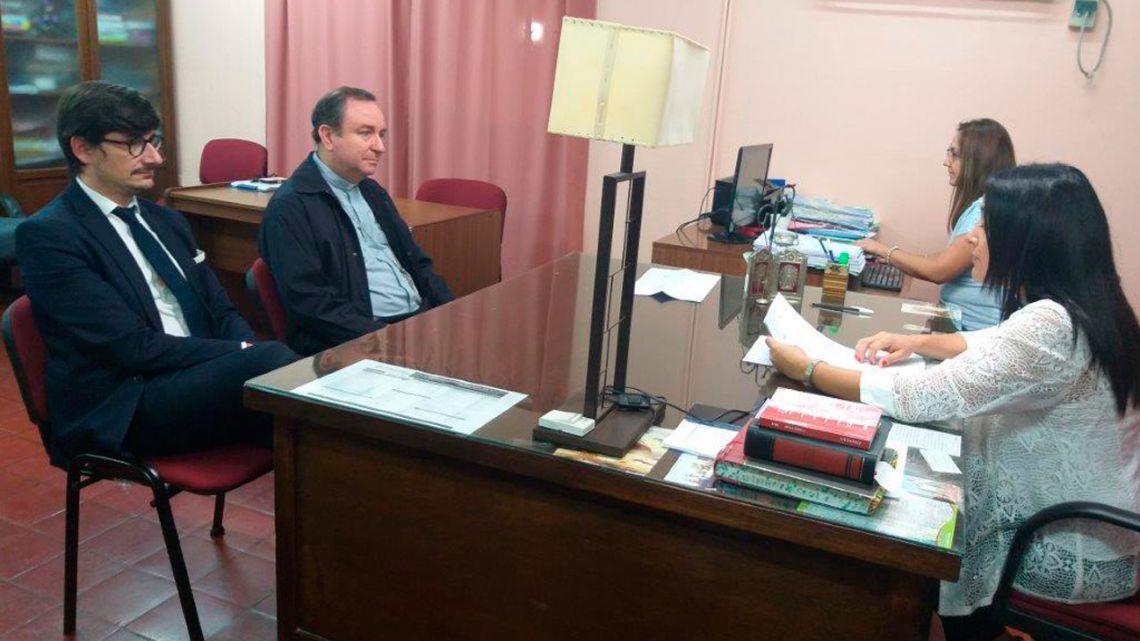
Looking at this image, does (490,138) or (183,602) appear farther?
(490,138)

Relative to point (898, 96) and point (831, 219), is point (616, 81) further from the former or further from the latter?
point (898, 96)

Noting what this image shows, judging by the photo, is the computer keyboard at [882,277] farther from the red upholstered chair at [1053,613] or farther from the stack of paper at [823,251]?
the red upholstered chair at [1053,613]

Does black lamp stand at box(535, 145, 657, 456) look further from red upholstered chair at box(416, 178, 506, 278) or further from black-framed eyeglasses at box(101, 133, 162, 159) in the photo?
red upholstered chair at box(416, 178, 506, 278)

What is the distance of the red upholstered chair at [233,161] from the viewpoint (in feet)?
15.0

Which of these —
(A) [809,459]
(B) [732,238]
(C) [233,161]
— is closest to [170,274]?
(A) [809,459]

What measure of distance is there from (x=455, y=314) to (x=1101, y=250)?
1247 mm

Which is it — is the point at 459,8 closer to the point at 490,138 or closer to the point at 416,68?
the point at 416,68

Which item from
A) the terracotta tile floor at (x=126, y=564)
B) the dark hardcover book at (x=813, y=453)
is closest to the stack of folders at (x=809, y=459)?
the dark hardcover book at (x=813, y=453)

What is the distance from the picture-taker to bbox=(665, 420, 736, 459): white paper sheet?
4.27 ft

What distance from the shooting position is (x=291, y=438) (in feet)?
4.87

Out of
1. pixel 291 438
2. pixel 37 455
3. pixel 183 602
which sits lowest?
pixel 37 455

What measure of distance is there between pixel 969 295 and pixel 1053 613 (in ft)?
4.88

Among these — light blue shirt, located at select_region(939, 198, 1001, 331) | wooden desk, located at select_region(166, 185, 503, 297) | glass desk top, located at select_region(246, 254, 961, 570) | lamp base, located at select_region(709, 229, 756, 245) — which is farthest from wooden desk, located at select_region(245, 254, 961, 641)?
wooden desk, located at select_region(166, 185, 503, 297)

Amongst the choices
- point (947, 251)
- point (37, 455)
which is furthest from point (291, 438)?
point (947, 251)
